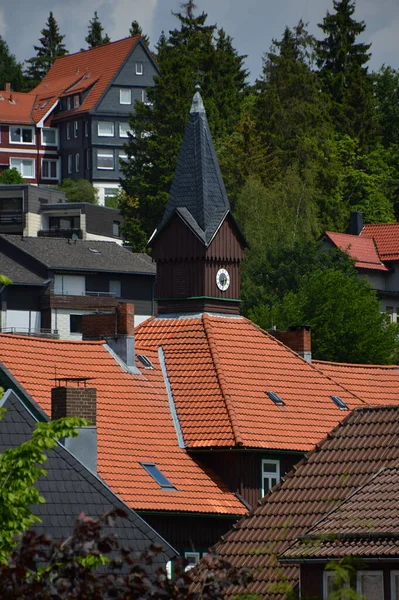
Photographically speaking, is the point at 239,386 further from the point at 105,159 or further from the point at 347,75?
the point at 105,159

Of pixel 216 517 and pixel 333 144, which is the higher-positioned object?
pixel 333 144

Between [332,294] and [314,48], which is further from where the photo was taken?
[314,48]

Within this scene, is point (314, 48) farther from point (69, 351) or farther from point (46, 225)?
point (69, 351)

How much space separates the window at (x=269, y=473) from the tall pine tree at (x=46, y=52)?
115 m

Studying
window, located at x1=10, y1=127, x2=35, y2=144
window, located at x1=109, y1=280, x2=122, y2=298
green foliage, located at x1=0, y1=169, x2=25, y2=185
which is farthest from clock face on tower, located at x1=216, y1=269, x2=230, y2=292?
window, located at x1=10, y1=127, x2=35, y2=144

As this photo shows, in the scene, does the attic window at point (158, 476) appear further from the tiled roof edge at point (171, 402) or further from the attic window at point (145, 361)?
the attic window at point (145, 361)

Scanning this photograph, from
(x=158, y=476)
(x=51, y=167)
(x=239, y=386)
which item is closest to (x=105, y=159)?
(x=51, y=167)

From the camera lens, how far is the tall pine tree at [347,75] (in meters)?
121

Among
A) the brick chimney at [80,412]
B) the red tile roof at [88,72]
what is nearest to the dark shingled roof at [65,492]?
the brick chimney at [80,412]

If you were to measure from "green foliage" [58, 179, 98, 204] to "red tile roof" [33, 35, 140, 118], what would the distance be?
8421 mm

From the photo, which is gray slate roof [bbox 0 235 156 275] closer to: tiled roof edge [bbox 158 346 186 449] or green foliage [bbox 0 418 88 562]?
tiled roof edge [bbox 158 346 186 449]

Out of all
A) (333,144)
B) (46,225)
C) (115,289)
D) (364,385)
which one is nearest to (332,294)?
(364,385)

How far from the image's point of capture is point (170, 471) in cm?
4644

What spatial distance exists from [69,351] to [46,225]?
72.5 metres
